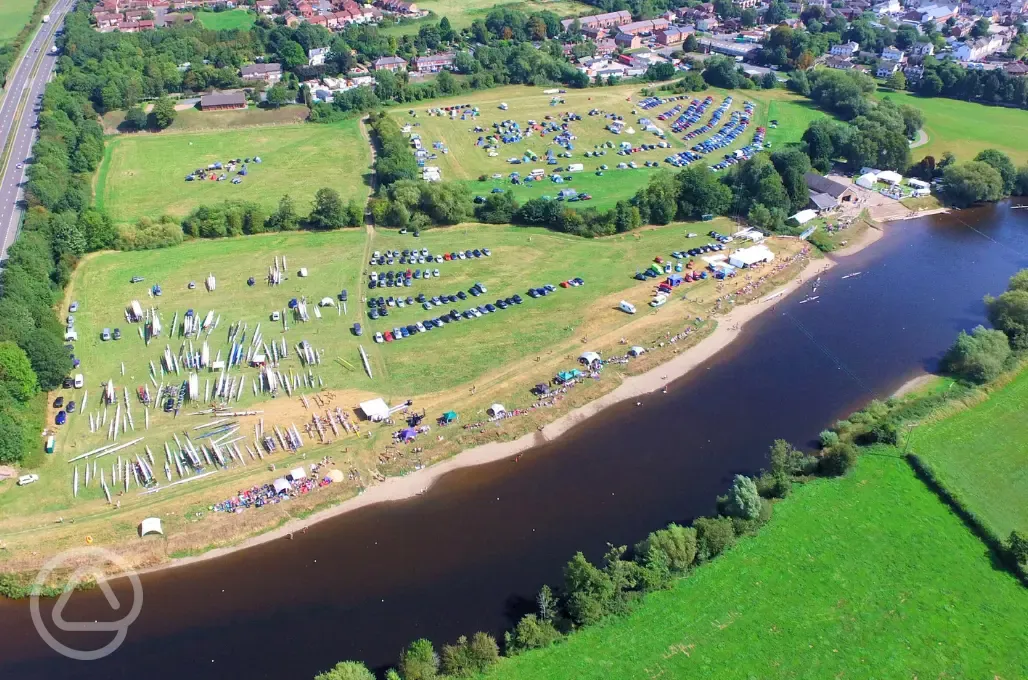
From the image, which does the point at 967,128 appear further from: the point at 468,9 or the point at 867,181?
the point at 468,9

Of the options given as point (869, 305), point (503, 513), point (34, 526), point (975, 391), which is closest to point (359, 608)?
point (503, 513)

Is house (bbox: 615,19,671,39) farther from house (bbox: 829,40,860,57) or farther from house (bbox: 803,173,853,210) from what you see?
house (bbox: 803,173,853,210)

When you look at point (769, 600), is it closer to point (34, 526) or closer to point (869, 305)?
point (869, 305)

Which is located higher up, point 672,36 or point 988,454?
point 988,454

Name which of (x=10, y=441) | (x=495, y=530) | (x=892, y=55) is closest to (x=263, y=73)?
(x=10, y=441)

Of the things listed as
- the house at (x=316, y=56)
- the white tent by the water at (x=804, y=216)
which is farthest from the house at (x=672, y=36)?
the white tent by the water at (x=804, y=216)

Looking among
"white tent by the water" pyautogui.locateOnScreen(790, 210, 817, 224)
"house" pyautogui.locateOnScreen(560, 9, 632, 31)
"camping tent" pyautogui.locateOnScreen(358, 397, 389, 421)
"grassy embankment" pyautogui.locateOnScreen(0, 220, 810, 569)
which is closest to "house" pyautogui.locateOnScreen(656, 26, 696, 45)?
"house" pyautogui.locateOnScreen(560, 9, 632, 31)
